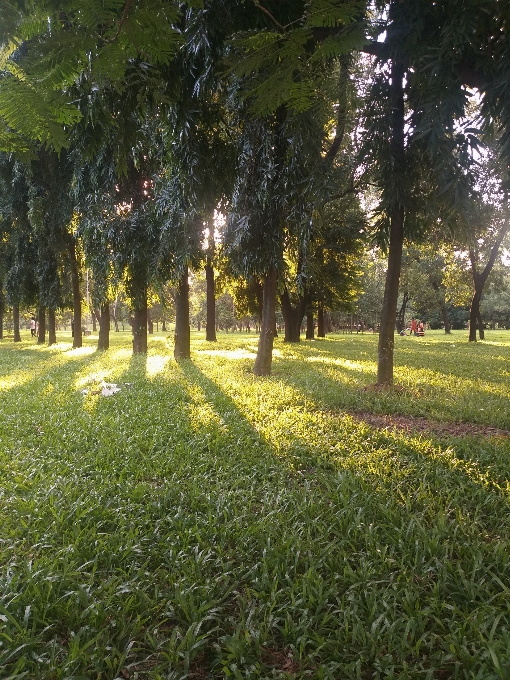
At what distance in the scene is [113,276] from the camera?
12203 mm

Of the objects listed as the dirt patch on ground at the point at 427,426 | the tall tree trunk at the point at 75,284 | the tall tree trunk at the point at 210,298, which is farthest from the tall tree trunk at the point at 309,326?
the dirt patch on ground at the point at 427,426

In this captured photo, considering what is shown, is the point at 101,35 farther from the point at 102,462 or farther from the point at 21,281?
the point at 21,281

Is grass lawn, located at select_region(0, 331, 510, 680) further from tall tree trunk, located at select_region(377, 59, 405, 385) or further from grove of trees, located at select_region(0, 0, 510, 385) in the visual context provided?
tall tree trunk, located at select_region(377, 59, 405, 385)

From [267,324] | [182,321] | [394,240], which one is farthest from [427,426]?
[182,321]

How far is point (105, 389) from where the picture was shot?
8.19 metres

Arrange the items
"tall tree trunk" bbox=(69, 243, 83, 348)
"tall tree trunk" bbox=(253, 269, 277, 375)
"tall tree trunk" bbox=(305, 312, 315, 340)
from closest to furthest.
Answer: "tall tree trunk" bbox=(253, 269, 277, 375) → "tall tree trunk" bbox=(69, 243, 83, 348) → "tall tree trunk" bbox=(305, 312, 315, 340)

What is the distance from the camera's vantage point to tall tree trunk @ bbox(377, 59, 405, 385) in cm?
682

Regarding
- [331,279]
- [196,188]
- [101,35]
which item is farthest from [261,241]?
[331,279]

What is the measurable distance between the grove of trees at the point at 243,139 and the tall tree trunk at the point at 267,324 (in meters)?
0.05

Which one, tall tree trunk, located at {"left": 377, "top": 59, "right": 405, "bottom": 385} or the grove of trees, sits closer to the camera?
the grove of trees

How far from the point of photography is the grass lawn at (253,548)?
78.0 inches

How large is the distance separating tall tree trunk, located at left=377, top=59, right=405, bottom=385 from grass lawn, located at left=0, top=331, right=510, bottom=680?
2450 mm

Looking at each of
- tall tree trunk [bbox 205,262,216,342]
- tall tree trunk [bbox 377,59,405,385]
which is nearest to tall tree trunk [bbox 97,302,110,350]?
tall tree trunk [bbox 205,262,216,342]

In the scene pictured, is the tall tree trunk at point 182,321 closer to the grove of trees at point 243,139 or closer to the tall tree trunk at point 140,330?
the grove of trees at point 243,139
